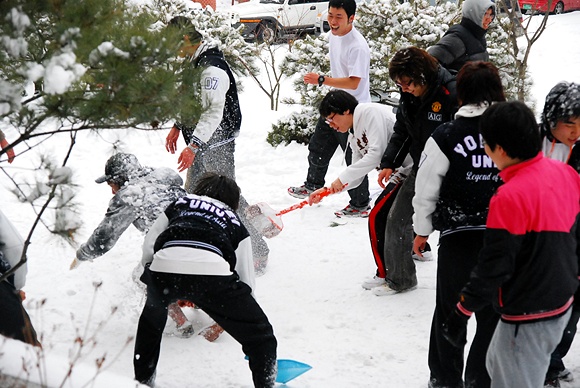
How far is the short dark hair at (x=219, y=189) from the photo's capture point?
3412 mm

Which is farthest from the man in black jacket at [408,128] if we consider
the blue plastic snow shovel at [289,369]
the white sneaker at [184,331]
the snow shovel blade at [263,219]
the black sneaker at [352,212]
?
the black sneaker at [352,212]

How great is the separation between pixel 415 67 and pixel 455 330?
1551 mm

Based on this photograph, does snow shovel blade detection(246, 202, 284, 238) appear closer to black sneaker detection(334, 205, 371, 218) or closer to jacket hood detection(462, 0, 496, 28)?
black sneaker detection(334, 205, 371, 218)

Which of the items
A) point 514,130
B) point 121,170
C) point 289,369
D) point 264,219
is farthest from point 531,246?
point 264,219

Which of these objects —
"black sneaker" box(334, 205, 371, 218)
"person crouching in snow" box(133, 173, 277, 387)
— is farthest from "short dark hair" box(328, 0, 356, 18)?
"person crouching in snow" box(133, 173, 277, 387)

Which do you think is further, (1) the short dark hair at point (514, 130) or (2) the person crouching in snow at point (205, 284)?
(2) the person crouching in snow at point (205, 284)

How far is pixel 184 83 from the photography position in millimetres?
2271

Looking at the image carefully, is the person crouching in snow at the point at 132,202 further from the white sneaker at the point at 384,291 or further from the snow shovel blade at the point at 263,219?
the white sneaker at the point at 384,291

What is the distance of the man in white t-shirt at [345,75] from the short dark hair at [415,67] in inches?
73.1

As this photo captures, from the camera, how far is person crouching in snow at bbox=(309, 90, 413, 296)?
4.50m

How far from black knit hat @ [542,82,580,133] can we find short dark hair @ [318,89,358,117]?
1730 millimetres

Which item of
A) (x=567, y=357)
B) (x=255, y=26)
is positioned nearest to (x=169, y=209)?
(x=567, y=357)

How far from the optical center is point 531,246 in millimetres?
2455

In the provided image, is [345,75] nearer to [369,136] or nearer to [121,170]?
[369,136]
